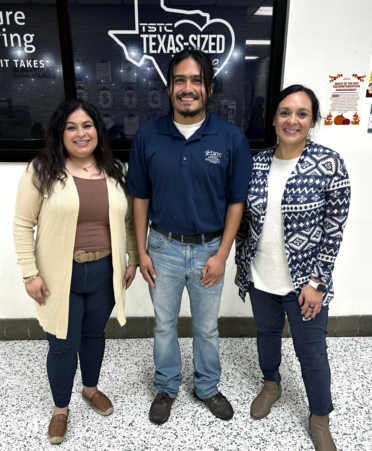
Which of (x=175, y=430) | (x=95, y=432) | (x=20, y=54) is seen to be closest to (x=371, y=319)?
(x=175, y=430)

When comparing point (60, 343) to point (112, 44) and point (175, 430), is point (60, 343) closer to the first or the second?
point (175, 430)

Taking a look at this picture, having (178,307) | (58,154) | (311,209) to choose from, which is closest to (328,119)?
(311,209)

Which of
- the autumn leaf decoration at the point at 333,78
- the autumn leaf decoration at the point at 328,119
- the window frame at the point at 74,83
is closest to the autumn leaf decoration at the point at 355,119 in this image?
the autumn leaf decoration at the point at 328,119

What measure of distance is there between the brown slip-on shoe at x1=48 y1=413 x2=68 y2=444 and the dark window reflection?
4.86ft

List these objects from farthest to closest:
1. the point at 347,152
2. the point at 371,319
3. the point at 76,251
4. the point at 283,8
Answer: the point at 371,319
the point at 347,152
the point at 283,8
the point at 76,251

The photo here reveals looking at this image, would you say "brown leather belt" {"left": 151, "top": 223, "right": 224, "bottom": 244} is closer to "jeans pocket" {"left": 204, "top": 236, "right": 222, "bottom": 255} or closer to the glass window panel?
"jeans pocket" {"left": 204, "top": 236, "right": 222, "bottom": 255}

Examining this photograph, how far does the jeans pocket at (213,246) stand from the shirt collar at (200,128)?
46 centimetres

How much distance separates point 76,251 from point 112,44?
1.19 metres

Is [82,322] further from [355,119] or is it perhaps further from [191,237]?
[355,119]

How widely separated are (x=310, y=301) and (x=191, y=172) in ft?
2.33

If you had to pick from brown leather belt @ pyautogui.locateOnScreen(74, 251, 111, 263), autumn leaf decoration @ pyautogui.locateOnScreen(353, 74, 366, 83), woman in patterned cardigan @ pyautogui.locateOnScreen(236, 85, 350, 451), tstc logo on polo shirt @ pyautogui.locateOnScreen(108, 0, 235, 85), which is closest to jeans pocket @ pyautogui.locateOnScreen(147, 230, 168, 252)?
brown leather belt @ pyautogui.locateOnScreen(74, 251, 111, 263)

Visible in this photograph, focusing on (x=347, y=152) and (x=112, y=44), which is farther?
(x=347, y=152)

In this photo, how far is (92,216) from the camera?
138cm

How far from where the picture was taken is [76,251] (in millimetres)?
1390
